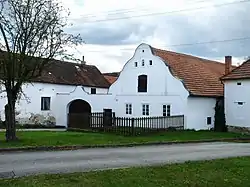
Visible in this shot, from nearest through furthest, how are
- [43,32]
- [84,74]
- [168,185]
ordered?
[168,185], [43,32], [84,74]

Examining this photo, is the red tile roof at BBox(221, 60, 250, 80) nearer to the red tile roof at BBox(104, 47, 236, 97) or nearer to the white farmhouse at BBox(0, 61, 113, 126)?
the red tile roof at BBox(104, 47, 236, 97)

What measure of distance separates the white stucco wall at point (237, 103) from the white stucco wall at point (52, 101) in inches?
424

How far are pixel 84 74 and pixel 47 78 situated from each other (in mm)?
8540

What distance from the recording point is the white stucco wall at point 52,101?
131 ft

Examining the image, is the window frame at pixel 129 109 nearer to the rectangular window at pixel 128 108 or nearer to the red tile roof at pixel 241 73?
the rectangular window at pixel 128 108

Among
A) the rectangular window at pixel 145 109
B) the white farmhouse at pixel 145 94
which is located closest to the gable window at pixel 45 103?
the white farmhouse at pixel 145 94

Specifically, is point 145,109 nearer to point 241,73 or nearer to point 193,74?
point 193,74

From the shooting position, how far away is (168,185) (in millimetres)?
9734

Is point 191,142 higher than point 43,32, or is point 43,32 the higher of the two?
point 43,32

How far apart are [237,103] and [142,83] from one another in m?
8.45

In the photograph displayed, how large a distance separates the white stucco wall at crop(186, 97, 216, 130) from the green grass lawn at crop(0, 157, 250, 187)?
73.9 ft

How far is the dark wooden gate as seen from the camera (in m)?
35.6

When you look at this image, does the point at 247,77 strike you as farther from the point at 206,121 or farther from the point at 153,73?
the point at 153,73

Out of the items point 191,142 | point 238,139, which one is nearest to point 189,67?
point 238,139
